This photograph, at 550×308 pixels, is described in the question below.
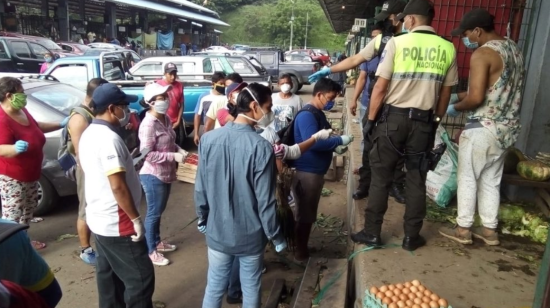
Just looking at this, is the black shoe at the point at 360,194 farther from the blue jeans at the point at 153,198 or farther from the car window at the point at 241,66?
the car window at the point at 241,66

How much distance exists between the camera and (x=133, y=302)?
3.06 m

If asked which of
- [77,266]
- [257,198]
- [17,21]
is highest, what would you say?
[17,21]

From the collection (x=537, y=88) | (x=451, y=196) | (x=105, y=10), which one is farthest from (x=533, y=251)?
(x=105, y=10)

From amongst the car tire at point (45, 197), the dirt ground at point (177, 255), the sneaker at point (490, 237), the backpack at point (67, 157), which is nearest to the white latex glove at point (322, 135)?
the dirt ground at point (177, 255)

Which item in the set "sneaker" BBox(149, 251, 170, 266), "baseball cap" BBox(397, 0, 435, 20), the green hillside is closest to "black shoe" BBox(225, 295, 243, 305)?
"sneaker" BBox(149, 251, 170, 266)

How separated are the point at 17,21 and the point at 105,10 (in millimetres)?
8041

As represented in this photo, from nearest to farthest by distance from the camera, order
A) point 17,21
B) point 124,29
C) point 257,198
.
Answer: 1. point 257,198
2. point 17,21
3. point 124,29

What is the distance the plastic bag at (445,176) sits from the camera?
13.0ft

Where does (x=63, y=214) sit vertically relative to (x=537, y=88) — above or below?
below

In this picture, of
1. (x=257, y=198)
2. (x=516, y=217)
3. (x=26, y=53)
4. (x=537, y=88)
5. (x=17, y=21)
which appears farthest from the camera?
(x=17, y=21)

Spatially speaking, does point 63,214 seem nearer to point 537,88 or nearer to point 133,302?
point 133,302

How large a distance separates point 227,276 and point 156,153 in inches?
64.1

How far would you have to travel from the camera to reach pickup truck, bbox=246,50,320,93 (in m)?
19.7

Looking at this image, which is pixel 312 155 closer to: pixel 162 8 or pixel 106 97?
pixel 106 97
